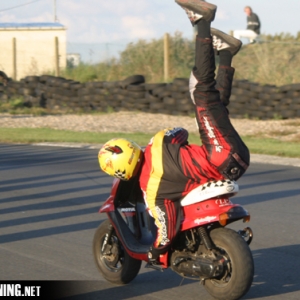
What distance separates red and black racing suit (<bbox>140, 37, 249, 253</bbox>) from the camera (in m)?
5.11

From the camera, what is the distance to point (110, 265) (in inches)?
229

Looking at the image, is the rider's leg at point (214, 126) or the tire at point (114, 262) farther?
the tire at point (114, 262)

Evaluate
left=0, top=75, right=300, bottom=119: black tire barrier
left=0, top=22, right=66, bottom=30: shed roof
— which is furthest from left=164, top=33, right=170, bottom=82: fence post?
left=0, top=22, right=66, bottom=30: shed roof

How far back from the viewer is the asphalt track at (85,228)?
5688mm

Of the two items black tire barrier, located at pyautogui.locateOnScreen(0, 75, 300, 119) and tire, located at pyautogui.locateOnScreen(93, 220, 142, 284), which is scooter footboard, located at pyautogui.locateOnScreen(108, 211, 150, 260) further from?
black tire barrier, located at pyautogui.locateOnScreen(0, 75, 300, 119)

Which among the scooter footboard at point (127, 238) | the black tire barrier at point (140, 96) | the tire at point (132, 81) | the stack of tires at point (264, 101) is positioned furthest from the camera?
the tire at point (132, 81)

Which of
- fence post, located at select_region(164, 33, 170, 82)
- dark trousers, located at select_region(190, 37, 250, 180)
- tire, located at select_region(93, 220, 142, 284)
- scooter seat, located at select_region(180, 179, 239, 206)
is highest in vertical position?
dark trousers, located at select_region(190, 37, 250, 180)

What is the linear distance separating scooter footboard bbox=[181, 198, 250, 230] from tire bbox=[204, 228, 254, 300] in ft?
0.35

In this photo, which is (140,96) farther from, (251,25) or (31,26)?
(31,26)

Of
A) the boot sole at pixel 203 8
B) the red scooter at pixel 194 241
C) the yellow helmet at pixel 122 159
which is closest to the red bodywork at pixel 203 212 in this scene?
the red scooter at pixel 194 241

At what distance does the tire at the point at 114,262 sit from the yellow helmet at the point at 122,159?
1.94ft

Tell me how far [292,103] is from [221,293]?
586 inches

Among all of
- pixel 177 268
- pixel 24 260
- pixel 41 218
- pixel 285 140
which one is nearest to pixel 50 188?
pixel 41 218

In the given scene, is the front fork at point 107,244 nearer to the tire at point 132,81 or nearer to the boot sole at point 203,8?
the boot sole at point 203,8
